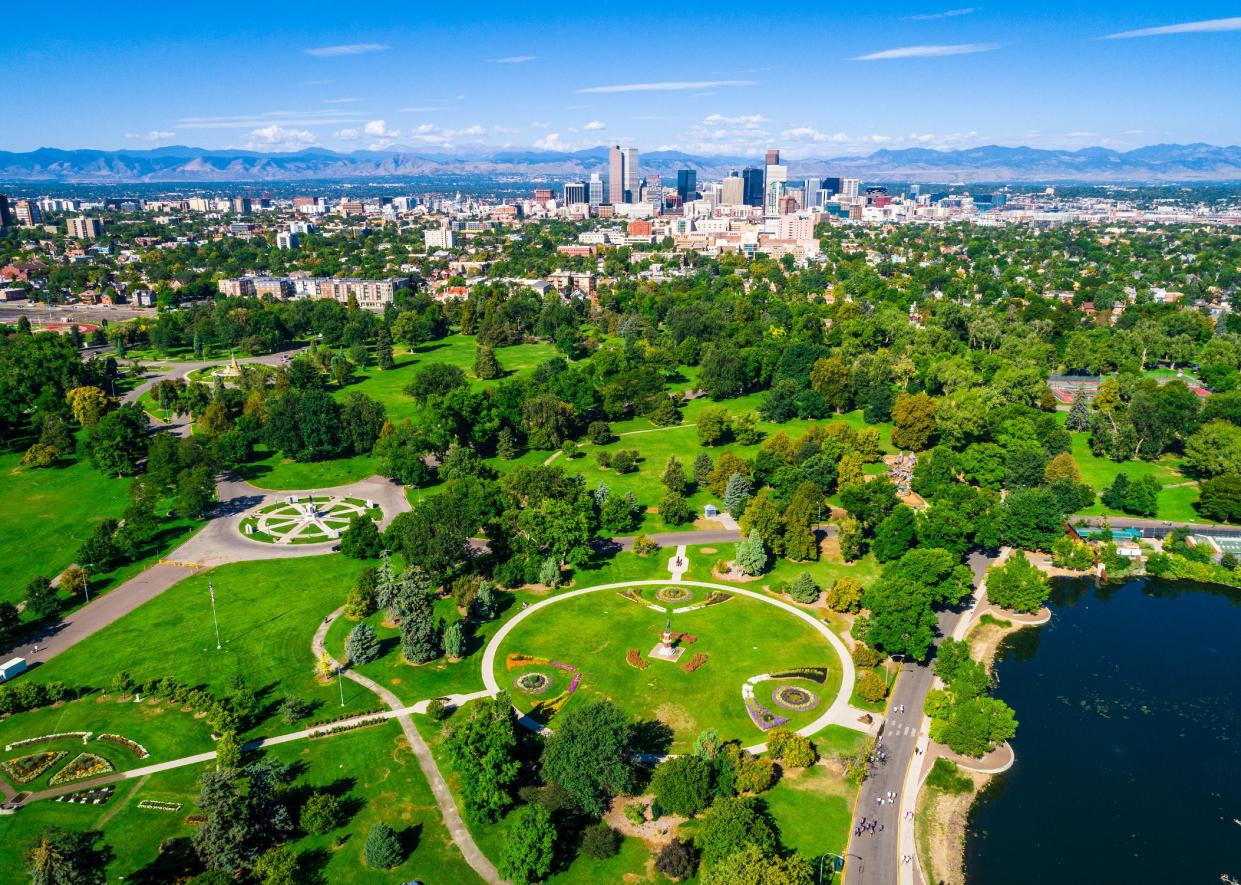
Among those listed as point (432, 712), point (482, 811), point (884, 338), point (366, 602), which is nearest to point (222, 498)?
point (366, 602)

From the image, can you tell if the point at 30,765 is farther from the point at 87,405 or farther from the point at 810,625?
the point at 87,405

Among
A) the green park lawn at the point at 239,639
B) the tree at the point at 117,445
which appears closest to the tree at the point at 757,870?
the green park lawn at the point at 239,639

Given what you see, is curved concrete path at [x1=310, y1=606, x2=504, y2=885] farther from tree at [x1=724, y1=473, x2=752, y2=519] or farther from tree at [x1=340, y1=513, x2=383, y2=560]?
tree at [x1=724, y1=473, x2=752, y2=519]

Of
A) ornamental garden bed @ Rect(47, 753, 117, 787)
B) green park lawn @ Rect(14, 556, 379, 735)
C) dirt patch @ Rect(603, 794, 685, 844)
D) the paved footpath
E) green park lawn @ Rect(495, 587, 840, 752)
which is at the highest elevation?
the paved footpath

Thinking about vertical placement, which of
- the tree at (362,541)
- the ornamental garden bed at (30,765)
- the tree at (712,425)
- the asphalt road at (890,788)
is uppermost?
the tree at (712,425)

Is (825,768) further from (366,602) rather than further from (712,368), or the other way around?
(712,368)

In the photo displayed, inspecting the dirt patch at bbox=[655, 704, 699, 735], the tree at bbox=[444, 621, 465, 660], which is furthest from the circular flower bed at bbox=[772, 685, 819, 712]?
the tree at bbox=[444, 621, 465, 660]

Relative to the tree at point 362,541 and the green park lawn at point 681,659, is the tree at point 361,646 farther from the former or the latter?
the tree at point 362,541
